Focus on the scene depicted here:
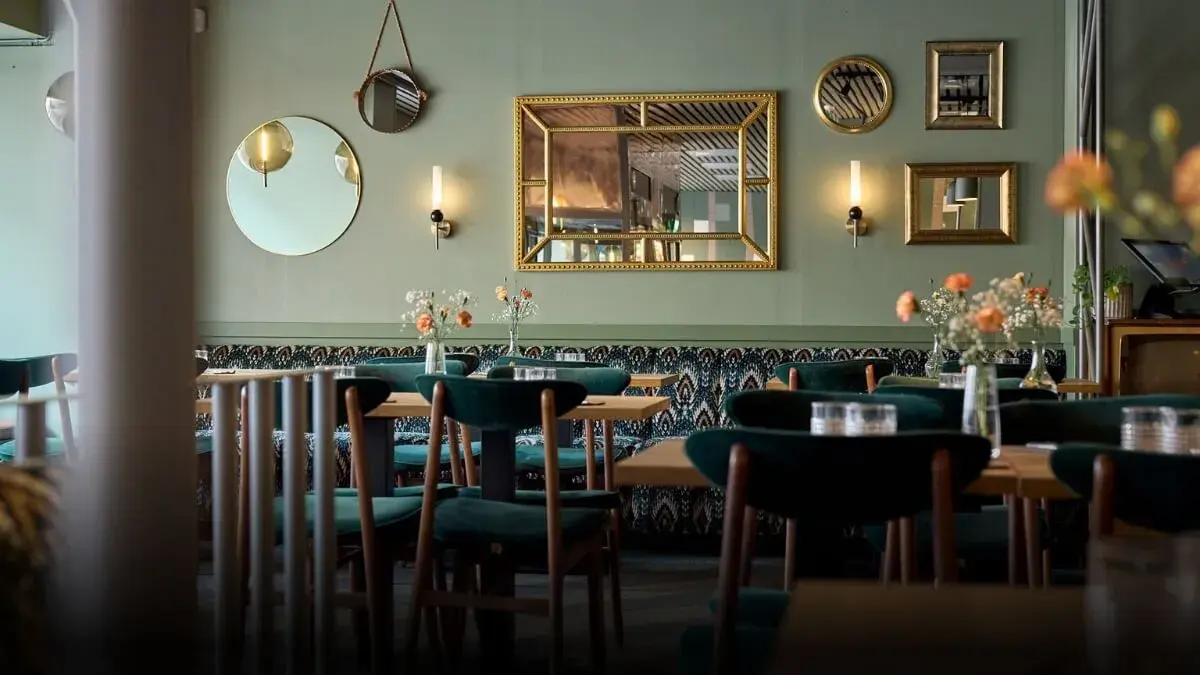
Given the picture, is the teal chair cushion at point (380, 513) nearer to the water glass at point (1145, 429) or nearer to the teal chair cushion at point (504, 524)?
the teal chair cushion at point (504, 524)

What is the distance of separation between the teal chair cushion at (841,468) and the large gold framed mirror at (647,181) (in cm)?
451

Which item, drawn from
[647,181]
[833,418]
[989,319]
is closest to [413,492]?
[833,418]

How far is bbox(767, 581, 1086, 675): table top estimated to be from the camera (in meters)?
0.84

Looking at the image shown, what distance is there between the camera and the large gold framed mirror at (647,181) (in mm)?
6652

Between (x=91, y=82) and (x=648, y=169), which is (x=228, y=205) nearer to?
(x=648, y=169)

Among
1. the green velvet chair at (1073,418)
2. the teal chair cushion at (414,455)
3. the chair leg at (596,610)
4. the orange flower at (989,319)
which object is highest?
the orange flower at (989,319)

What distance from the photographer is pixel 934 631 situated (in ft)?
2.92

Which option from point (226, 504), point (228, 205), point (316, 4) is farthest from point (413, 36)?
point (226, 504)

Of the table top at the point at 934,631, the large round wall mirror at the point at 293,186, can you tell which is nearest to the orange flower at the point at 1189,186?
the table top at the point at 934,631

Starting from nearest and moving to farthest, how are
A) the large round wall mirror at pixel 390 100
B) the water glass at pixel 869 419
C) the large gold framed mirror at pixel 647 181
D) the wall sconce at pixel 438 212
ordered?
the water glass at pixel 869 419, the large gold framed mirror at pixel 647 181, the wall sconce at pixel 438 212, the large round wall mirror at pixel 390 100

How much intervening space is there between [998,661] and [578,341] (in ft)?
19.7

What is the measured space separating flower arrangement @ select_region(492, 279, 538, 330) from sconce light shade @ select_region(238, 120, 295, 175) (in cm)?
156

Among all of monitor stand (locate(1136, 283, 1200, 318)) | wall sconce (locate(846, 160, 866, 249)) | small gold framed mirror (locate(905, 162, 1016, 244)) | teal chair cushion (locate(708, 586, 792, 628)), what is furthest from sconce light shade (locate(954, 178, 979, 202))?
teal chair cushion (locate(708, 586, 792, 628))

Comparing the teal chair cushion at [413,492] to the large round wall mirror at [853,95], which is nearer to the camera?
the teal chair cushion at [413,492]
